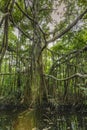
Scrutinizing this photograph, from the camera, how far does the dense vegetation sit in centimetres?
645

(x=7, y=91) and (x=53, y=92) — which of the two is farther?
(x=7, y=91)

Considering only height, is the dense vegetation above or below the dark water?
above

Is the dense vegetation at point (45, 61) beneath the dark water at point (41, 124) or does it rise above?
above

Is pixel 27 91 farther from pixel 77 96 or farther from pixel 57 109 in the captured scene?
pixel 77 96

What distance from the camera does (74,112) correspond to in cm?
655

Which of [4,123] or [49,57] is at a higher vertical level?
[49,57]

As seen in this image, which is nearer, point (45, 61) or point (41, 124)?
point (41, 124)

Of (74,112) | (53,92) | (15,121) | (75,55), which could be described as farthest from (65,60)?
(15,121)

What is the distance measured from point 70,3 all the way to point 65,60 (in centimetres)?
148

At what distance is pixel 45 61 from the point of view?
7113mm

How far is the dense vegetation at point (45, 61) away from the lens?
6.45 meters

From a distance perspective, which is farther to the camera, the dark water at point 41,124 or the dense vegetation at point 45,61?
the dense vegetation at point 45,61

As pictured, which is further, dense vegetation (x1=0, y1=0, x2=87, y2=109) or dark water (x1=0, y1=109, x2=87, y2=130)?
dense vegetation (x1=0, y1=0, x2=87, y2=109)

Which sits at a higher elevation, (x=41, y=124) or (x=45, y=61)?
(x=45, y=61)
